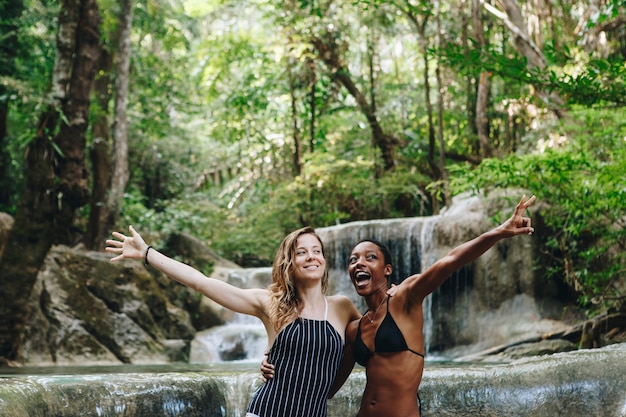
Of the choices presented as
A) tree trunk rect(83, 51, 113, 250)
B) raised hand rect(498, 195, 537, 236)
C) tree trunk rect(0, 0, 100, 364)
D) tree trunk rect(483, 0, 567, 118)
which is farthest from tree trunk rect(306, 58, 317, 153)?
raised hand rect(498, 195, 537, 236)

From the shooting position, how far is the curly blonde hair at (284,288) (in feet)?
11.8

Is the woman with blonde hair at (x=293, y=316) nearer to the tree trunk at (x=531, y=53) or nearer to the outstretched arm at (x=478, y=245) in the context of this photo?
the outstretched arm at (x=478, y=245)

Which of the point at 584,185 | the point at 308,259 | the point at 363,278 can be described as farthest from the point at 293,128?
the point at 308,259

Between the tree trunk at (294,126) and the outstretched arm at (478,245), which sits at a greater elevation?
the tree trunk at (294,126)

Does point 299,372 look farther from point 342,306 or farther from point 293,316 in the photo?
point 342,306

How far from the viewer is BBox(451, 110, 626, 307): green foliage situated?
28.2 feet

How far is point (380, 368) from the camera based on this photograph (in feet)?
12.5

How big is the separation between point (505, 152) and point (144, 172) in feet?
33.6

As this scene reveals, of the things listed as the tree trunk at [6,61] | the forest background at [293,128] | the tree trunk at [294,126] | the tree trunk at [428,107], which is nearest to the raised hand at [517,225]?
the forest background at [293,128]

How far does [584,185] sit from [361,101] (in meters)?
10.7

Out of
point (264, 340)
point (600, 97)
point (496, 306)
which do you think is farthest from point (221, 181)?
point (600, 97)

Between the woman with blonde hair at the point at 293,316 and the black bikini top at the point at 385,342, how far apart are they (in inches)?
6.1

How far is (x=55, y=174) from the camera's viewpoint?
10.5m

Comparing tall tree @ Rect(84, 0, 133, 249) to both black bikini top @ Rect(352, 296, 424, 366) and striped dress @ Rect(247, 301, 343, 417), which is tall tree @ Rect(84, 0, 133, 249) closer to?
black bikini top @ Rect(352, 296, 424, 366)
